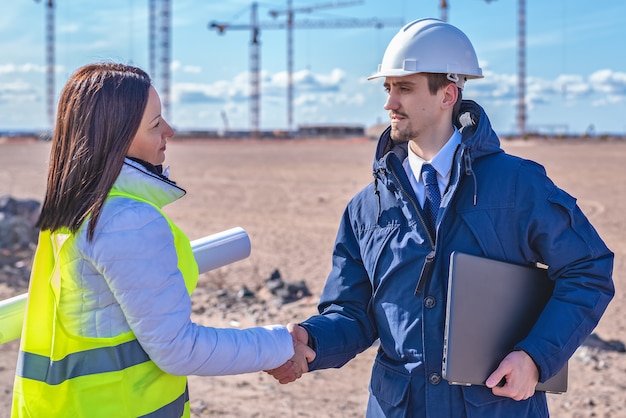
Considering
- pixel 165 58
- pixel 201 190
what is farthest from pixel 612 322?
pixel 165 58

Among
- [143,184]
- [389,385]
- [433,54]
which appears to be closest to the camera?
[143,184]

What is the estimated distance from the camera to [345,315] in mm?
3027

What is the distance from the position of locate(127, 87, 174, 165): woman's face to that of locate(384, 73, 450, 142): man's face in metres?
0.91

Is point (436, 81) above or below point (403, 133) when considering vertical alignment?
above

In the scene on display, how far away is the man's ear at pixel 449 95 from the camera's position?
2.90 meters

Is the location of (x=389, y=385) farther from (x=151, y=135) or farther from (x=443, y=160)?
(x=151, y=135)

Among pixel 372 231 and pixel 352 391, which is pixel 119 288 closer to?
pixel 372 231

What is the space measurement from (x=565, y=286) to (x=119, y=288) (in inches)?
56.3

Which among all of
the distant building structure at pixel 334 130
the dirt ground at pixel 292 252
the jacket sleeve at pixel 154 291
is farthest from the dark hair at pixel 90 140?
the distant building structure at pixel 334 130

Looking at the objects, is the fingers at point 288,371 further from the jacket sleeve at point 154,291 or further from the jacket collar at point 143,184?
the jacket collar at point 143,184

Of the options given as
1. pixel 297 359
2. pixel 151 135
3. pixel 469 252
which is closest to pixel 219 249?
pixel 297 359

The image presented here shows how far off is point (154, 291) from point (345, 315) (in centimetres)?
104

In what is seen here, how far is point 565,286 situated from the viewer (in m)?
2.55

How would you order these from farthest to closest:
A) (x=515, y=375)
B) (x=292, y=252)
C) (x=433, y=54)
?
(x=292, y=252), (x=433, y=54), (x=515, y=375)
